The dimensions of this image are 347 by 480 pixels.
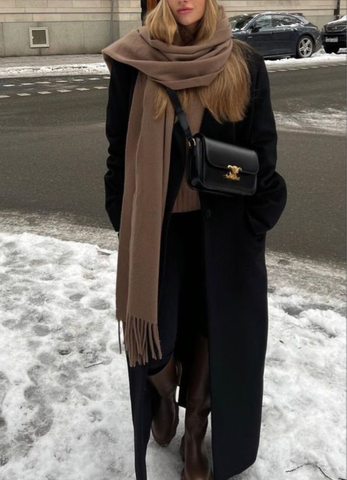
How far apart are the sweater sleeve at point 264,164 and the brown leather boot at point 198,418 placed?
0.55 m

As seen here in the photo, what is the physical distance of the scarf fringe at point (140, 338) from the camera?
6.73ft

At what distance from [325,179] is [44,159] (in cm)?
344

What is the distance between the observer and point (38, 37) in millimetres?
21062

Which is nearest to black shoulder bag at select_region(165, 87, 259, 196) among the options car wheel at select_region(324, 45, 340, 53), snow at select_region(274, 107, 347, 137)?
snow at select_region(274, 107, 347, 137)

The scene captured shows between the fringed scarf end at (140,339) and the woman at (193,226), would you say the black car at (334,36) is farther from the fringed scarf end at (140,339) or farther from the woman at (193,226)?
the fringed scarf end at (140,339)

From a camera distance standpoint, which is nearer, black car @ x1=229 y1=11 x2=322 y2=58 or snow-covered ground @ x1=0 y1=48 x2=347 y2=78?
snow-covered ground @ x1=0 y1=48 x2=347 y2=78

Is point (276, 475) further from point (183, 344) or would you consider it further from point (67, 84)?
point (67, 84)

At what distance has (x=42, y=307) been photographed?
3.64 metres

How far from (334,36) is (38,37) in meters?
11.0

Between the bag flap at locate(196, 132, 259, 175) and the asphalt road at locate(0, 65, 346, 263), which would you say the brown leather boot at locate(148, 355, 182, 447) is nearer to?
the bag flap at locate(196, 132, 259, 175)

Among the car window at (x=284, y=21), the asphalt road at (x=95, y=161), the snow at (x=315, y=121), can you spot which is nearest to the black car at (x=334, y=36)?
the car window at (x=284, y=21)

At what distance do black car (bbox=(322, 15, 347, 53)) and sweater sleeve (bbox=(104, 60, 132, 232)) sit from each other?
21160 mm

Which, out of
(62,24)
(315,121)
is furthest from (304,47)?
(315,121)

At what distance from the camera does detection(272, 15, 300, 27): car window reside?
1898cm
